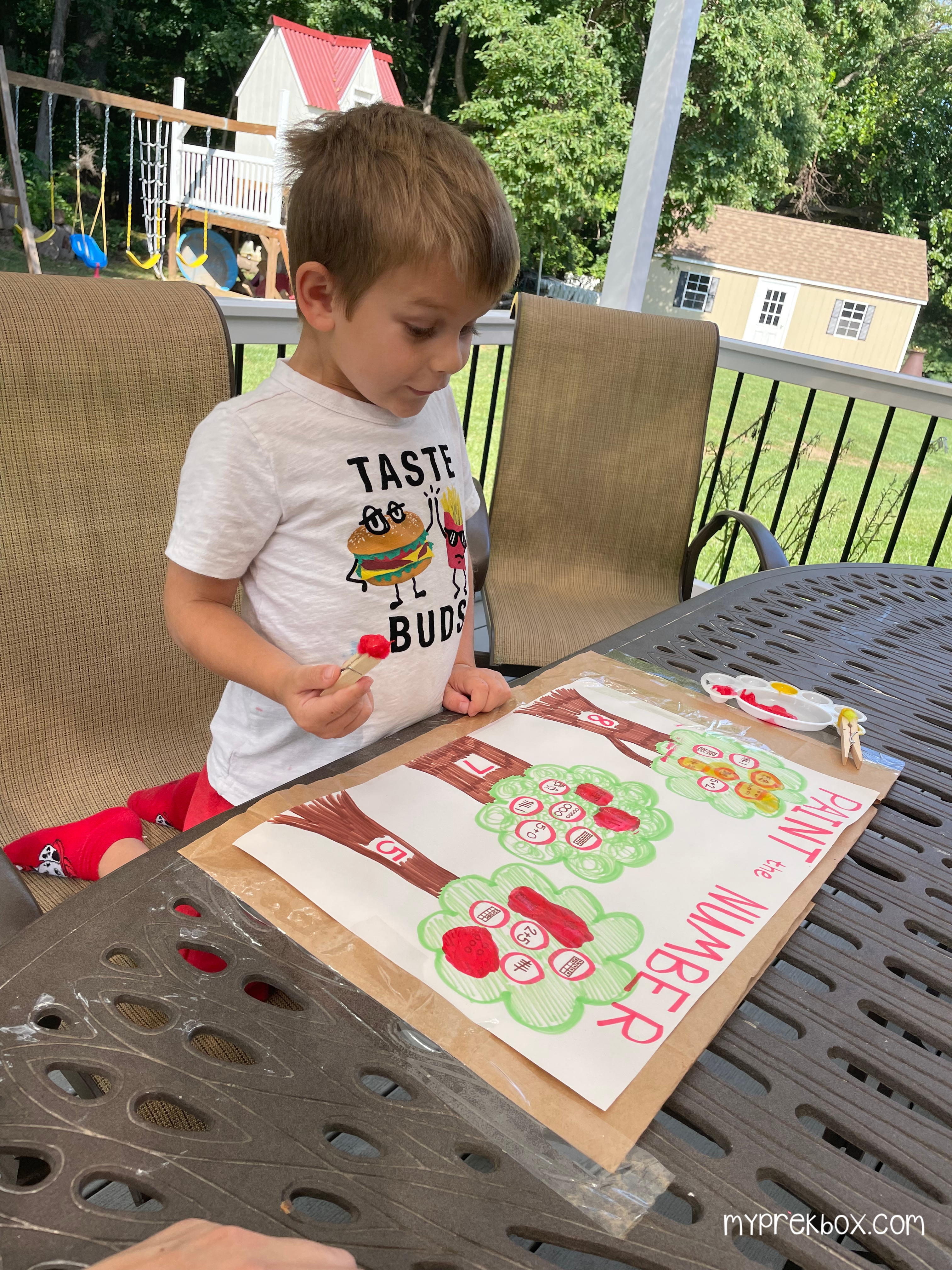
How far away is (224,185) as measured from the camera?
30.0 ft

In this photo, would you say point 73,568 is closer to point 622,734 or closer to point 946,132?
point 622,734

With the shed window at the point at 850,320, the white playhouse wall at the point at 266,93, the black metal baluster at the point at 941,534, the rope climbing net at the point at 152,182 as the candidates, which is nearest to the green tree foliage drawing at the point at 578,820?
the black metal baluster at the point at 941,534

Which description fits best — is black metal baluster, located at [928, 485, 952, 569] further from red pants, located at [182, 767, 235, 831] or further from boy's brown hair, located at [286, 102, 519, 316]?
red pants, located at [182, 767, 235, 831]

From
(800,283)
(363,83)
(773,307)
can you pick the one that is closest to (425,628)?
(363,83)

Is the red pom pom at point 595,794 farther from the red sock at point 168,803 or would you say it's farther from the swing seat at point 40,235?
the swing seat at point 40,235

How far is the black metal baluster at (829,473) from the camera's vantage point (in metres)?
2.95

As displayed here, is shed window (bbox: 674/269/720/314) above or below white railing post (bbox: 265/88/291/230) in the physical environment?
below

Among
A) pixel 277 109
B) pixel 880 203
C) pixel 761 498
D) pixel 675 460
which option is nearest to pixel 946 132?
pixel 880 203

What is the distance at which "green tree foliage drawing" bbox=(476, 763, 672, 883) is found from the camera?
2.11 feet

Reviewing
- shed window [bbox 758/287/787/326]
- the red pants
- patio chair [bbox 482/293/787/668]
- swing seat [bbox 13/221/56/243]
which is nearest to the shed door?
shed window [bbox 758/287/787/326]

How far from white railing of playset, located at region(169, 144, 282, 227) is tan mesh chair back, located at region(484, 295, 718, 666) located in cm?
770

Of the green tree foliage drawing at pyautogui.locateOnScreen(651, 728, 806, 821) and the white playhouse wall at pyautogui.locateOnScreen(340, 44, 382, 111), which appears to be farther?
the white playhouse wall at pyautogui.locateOnScreen(340, 44, 382, 111)

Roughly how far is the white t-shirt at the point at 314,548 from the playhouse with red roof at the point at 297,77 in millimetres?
8905

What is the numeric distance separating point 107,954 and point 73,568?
0.81 metres
